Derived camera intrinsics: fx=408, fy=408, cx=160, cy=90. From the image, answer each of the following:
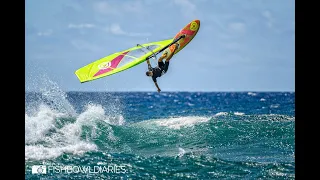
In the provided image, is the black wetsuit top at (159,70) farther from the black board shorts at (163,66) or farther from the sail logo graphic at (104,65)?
the sail logo graphic at (104,65)

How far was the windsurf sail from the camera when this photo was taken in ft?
21.1

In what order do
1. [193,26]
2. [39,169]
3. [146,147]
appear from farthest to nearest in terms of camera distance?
[146,147]
[193,26]
[39,169]

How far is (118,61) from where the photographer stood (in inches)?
A: 271

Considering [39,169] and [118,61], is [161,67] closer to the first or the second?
[118,61]

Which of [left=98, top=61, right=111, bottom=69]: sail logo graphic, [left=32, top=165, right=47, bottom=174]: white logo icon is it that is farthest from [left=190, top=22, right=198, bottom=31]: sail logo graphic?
[left=32, top=165, right=47, bottom=174]: white logo icon

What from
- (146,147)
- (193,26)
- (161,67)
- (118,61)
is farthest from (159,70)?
(146,147)

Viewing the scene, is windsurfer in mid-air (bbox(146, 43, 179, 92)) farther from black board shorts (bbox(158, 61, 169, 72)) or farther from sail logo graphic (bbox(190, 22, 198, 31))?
sail logo graphic (bbox(190, 22, 198, 31))

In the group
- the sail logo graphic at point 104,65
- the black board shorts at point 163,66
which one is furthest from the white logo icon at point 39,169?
the black board shorts at point 163,66

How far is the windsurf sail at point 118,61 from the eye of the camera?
643 centimetres

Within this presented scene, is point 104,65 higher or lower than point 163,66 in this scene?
higher

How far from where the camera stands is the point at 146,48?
6.77 meters

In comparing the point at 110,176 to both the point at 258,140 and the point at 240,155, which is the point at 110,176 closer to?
the point at 240,155
